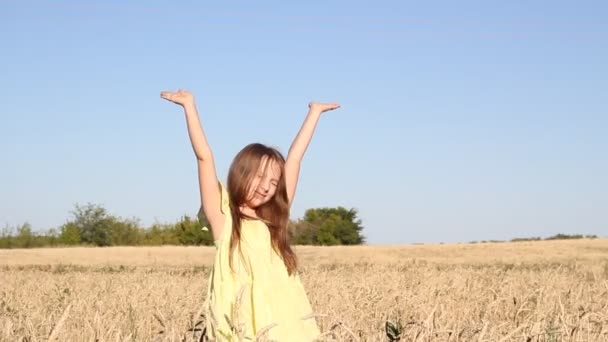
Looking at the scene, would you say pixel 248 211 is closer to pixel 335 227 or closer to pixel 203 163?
pixel 203 163

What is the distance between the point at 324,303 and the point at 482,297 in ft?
5.17

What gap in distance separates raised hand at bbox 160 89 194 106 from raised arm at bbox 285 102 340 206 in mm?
686

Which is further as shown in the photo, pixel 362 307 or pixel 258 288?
pixel 362 307

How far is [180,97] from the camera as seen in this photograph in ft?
16.2

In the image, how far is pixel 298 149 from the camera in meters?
→ 5.48

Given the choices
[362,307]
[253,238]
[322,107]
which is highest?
[322,107]

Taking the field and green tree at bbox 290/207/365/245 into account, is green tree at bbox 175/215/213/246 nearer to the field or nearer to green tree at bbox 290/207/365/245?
green tree at bbox 290/207/365/245

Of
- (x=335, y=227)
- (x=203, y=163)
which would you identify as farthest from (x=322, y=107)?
(x=335, y=227)

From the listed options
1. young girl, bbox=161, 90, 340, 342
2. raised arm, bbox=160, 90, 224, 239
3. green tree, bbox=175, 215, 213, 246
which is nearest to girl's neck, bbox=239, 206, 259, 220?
young girl, bbox=161, 90, 340, 342

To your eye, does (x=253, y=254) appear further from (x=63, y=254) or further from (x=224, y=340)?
(x=63, y=254)

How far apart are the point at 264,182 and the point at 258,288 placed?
48 cm

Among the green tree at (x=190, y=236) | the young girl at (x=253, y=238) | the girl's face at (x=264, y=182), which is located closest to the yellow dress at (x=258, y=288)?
the young girl at (x=253, y=238)

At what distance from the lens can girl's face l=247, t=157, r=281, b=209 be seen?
15.9 feet

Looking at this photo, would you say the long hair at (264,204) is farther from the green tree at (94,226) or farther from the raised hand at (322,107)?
the green tree at (94,226)
